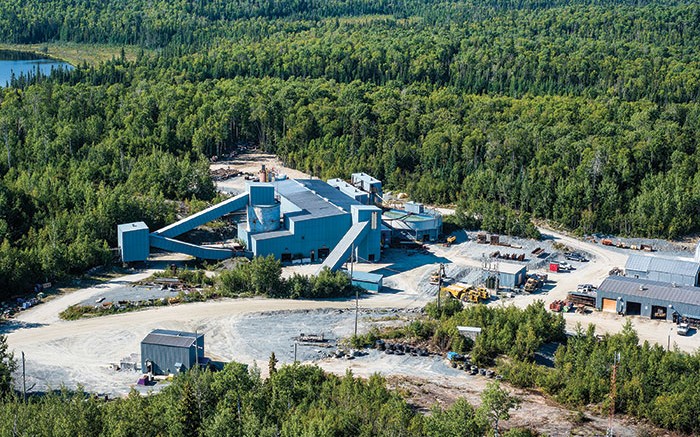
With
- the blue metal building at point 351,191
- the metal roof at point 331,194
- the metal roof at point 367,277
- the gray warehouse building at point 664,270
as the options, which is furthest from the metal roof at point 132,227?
the gray warehouse building at point 664,270

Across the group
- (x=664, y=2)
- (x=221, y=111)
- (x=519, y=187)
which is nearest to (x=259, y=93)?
(x=221, y=111)

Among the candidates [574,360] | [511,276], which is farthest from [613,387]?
[511,276]

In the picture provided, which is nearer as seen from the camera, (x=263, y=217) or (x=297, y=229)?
(x=297, y=229)

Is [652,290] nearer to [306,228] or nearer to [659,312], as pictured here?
[659,312]

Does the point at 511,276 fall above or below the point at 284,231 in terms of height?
below

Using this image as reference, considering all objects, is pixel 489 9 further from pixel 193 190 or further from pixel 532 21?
pixel 193 190

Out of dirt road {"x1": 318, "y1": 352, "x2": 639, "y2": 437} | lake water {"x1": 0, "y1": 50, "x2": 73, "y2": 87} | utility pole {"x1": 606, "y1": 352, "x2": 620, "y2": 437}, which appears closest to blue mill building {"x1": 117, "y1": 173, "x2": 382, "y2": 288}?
dirt road {"x1": 318, "y1": 352, "x2": 639, "y2": 437}
